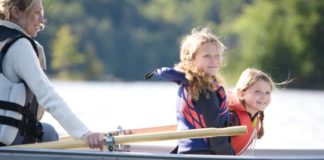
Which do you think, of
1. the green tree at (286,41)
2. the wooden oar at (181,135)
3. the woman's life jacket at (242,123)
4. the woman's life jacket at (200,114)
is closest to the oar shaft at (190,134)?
the wooden oar at (181,135)

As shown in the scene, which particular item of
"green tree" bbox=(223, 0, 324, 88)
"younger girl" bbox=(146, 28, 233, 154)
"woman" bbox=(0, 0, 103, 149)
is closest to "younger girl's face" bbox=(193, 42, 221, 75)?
"younger girl" bbox=(146, 28, 233, 154)

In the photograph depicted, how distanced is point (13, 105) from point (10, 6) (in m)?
0.51

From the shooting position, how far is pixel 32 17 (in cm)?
475

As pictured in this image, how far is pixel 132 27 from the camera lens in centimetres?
7688

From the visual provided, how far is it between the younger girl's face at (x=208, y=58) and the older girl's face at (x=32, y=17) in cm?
96

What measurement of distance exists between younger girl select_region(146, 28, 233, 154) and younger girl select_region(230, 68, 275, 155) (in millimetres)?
229

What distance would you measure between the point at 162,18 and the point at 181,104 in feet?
257

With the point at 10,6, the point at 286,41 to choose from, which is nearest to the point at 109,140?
the point at 10,6

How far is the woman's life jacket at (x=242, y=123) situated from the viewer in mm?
5422

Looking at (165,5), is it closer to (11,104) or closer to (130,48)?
(130,48)

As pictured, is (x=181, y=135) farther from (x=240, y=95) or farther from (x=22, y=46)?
(x=22, y=46)

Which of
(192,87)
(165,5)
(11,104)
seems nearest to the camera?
(11,104)

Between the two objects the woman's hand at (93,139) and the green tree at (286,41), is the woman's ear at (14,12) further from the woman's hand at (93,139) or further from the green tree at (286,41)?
the green tree at (286,41)

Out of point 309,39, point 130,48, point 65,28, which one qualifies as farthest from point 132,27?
point 309,39
